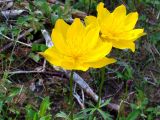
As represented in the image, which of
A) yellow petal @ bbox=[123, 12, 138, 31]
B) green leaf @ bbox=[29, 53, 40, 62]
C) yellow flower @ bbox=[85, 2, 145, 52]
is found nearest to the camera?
yellow flower @ bbox=[85, 2, 145, 52]

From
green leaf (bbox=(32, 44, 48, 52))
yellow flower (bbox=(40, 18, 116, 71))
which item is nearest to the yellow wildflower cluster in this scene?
yellow flower (bbox=(40, 18, 116, 71))

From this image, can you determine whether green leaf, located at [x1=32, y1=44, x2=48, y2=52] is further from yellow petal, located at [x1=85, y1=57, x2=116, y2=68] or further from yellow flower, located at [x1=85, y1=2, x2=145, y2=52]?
yellow petal, located at [x1=85, y1=57, x2=116, y2=68]

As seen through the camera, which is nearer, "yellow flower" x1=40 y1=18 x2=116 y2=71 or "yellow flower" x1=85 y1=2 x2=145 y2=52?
"yellow flower" x1=40 y1=18 x2=116 y2=71

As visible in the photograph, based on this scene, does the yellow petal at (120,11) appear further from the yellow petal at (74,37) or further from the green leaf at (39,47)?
the green leaf at (39,47)

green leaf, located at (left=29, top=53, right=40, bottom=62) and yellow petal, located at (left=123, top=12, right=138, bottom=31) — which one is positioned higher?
yellow petal, located at (left=123, top=12, right=138, bottom=31)

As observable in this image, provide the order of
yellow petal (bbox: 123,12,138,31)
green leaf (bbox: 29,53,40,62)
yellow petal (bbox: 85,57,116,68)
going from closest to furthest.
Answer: yellow petal (bbox: 85,57,116,68)
yellow petal (bbox: 123,12,138,31)
green leaf (bbox: 29,53,40,62)

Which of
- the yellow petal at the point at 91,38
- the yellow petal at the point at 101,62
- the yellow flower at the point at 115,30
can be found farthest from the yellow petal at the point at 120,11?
the yellow petal at the point at 101,62

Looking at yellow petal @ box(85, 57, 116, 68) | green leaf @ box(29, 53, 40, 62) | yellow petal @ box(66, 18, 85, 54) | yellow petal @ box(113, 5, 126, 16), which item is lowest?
green leaf @ box(29, 53, 40, 62)

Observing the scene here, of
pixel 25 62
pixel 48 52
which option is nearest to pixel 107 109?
pixel 25 62
